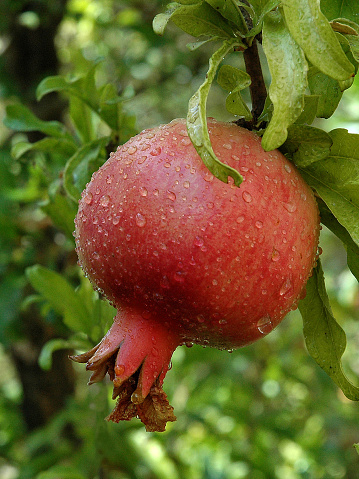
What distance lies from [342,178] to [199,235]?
24 cm

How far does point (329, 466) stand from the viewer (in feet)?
7.93

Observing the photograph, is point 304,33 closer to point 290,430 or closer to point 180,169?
point 180,169

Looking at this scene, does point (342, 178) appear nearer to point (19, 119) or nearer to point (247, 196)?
point (247, 196)

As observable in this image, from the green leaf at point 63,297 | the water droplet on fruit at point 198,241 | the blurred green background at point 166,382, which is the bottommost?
the blurred green background at point 166,382

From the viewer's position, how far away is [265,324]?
0.69m

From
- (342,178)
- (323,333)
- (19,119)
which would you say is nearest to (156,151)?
(342,178)

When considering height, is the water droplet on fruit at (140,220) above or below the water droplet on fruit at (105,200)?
below

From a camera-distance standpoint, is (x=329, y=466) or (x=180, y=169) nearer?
(x=180, y=169)

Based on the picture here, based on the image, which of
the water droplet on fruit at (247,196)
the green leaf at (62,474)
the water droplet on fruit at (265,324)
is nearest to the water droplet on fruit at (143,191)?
the water droplet on fruit at (247,196)

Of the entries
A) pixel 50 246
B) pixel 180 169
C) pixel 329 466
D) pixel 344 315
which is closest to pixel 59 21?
pixel 50 246

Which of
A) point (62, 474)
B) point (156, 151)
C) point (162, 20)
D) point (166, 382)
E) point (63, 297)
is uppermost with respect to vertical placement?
point (162, 20)

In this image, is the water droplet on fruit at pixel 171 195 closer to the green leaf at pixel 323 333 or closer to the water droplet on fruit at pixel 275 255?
the water droplet on fruit at pixel 275 255

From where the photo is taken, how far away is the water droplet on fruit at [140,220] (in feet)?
2.06

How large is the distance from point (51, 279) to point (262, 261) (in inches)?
29.7
